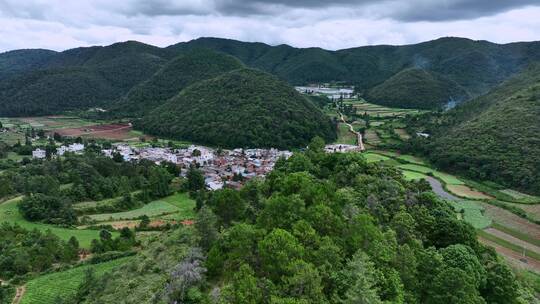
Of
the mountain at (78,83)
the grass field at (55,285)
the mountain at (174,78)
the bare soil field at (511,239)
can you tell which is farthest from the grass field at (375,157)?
the mountain at (78,83)

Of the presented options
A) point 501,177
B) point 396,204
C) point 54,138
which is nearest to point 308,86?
point 54,138

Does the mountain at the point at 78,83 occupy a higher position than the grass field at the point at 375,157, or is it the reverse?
the mountain at the point at 78,83

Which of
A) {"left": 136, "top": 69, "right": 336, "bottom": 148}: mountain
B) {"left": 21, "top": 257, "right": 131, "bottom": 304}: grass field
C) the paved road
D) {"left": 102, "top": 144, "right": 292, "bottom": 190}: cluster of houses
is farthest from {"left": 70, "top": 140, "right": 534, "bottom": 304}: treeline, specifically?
{"left": 136, "top": 69, "right": 336, "bottom": 148}: mountain

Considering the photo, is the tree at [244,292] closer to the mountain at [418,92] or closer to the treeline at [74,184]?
the treeline at [74,184]

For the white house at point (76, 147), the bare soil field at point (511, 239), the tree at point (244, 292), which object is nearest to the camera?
the tree at point (244, 292)

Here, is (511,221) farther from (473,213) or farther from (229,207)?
(229,207)

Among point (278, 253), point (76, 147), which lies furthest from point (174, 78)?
point (278, 253)
